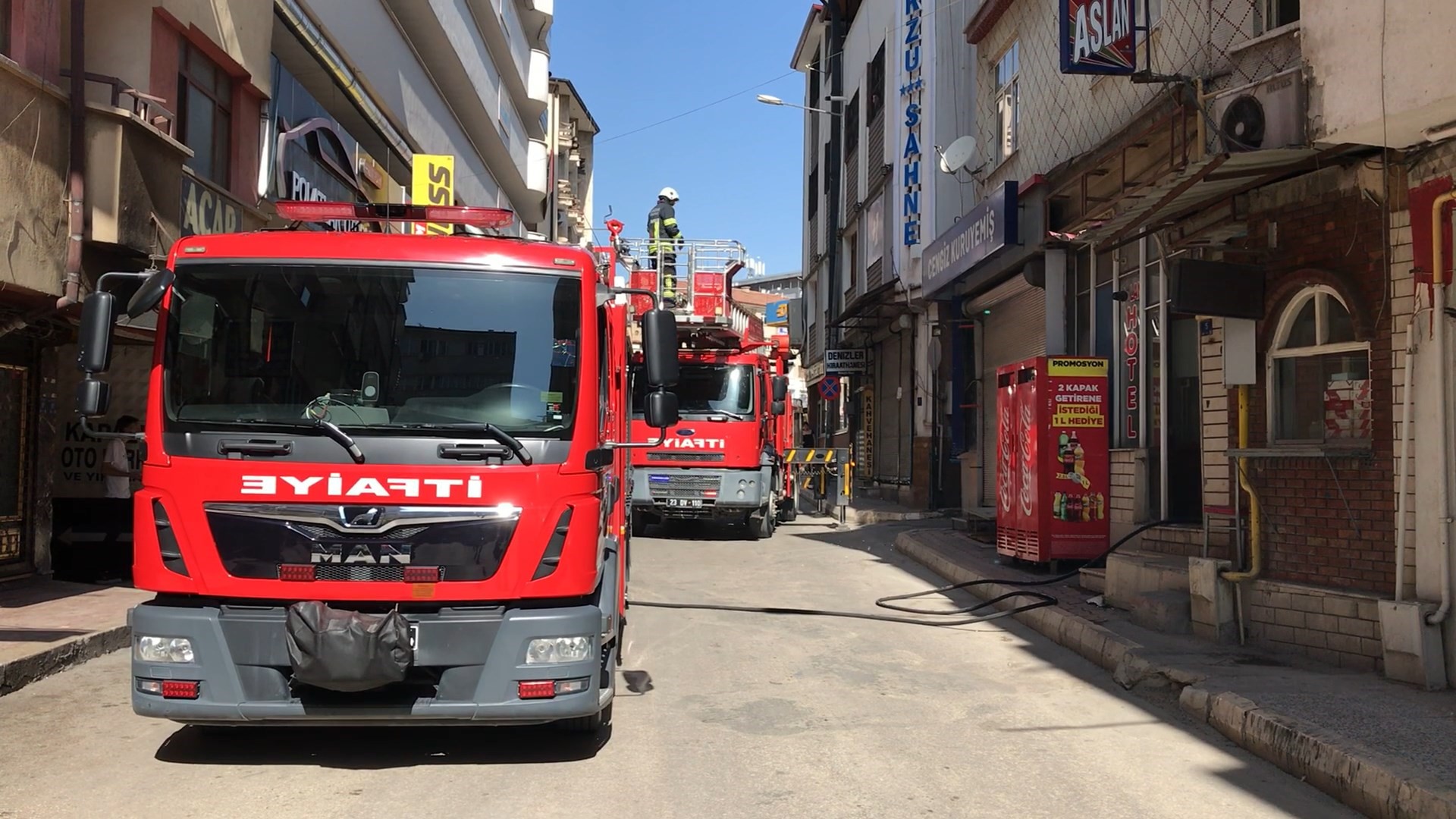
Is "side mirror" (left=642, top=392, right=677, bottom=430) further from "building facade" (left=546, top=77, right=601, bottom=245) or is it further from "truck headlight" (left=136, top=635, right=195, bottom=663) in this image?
"building facade" (left=546, top=77, right=601, bottom=245)

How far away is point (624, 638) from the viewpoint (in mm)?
8844

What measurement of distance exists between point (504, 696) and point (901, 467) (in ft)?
71.0

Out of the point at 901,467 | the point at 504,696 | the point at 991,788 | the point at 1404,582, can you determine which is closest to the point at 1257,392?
the point at 1404,582

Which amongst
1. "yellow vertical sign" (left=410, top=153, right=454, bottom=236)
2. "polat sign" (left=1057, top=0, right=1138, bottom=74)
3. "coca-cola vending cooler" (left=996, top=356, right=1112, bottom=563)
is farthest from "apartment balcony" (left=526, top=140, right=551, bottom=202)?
"polat sign" (left=1057, top=0, right=1138, bottom=74)

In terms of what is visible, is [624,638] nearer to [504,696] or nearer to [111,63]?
[504,696]

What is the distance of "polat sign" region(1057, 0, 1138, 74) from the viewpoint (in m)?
9.97

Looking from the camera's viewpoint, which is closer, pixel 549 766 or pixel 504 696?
pixel 504 696

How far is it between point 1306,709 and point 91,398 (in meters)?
6.37

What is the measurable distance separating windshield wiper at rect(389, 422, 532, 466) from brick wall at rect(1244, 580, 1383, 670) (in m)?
5.51

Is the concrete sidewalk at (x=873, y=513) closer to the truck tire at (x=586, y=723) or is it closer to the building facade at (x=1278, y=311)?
the building facade at (x=1278, y=311)

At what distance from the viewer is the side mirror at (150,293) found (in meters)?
5.20

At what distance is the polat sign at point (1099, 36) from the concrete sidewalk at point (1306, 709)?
16.1 ft

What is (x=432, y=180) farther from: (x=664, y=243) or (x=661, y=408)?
(x=661, y=408)

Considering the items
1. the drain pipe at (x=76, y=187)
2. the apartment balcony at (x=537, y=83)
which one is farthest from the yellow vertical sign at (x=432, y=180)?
the apartment balcony at (x=537, y=83)
